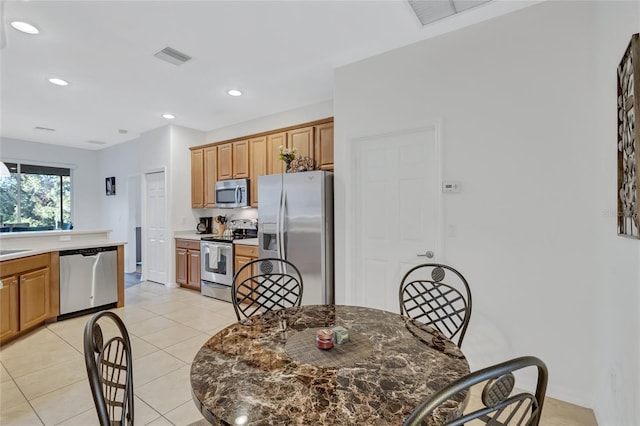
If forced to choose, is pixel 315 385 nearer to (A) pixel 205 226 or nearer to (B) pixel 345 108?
(B) pixel 345 108

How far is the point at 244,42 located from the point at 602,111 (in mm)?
2723

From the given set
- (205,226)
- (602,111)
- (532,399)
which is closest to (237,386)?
(532,399)

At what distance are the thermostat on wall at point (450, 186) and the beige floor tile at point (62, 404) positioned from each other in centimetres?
305

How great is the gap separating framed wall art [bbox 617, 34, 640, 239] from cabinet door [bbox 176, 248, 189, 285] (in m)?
5.29

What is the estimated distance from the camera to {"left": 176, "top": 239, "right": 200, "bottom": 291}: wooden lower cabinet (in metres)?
5.09

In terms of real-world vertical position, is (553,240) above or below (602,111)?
below

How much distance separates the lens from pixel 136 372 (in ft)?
8.54

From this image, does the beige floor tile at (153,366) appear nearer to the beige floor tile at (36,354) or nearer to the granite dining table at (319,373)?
the beige floor tile at (36,354)

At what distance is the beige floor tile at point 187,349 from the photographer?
2857 mm

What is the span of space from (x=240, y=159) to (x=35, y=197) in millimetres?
5159

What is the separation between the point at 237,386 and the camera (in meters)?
1.04

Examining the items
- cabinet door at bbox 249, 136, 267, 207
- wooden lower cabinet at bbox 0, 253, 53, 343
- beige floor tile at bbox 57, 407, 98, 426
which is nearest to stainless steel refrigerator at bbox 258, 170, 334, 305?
cabinet door at bbox 249, 136, 267, 207

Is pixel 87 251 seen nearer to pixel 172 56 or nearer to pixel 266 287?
pixel 172 56

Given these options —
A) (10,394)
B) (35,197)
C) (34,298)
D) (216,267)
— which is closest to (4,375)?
(10,394)
